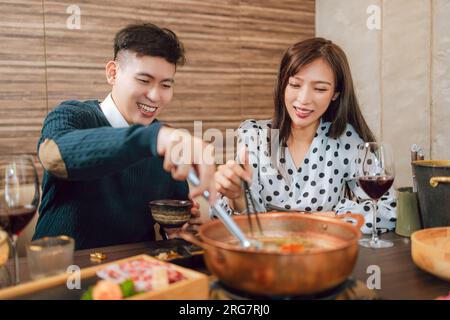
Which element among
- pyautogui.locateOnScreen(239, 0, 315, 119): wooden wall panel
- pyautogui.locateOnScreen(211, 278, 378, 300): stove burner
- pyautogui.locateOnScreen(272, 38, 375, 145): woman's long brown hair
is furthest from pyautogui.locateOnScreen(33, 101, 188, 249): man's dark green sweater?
pyautogui.locateOnScreen(239, 0, 315, 119): wooden wall panel

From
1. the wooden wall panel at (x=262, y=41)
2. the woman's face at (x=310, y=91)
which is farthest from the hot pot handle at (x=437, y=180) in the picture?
the wooden wall panel at (x=262, y=41)

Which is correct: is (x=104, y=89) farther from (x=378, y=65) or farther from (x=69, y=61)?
(x=378, y=65)

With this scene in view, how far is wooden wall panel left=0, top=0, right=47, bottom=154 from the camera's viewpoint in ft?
8.96

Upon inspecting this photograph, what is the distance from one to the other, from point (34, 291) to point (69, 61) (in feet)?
7.97

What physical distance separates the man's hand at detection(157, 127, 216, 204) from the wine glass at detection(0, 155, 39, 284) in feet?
1.02

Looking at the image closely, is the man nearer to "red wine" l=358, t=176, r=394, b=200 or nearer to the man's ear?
the man's ear

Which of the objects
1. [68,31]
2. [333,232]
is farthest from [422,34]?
[333,232]

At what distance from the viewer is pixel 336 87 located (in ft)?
6.88

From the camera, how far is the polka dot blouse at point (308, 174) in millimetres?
2021

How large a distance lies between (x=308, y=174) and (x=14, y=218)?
1392 mm

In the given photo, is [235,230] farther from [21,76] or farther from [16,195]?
[21,76]

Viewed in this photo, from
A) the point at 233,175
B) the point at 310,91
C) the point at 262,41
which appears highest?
the point at 262,41

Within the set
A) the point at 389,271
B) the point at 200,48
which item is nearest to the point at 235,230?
the point at 389,271

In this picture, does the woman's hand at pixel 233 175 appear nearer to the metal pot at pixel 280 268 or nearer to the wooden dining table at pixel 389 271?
the wooden dining table at pixel 389 271
